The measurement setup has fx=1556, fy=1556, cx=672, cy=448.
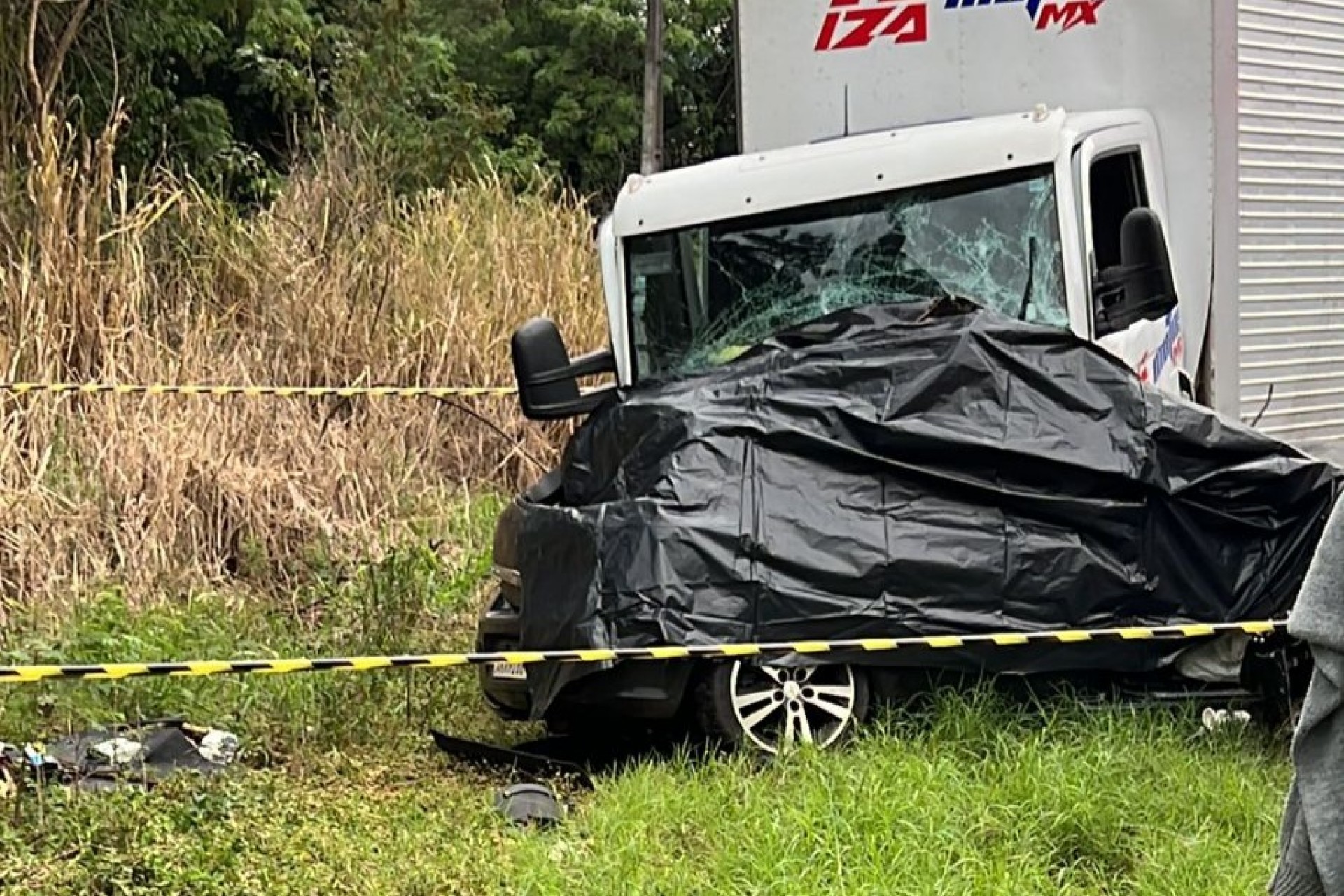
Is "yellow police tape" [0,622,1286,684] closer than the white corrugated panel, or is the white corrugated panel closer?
"yellow police tape" [0,622,1286,684]

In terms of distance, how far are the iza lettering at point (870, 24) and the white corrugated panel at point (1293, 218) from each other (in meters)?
1.28

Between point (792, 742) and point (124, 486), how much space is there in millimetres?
4018

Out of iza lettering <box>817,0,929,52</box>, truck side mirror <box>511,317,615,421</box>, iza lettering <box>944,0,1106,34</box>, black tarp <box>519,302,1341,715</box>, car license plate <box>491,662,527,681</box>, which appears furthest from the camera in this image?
iza lettering <box>817,0,929,52</box>

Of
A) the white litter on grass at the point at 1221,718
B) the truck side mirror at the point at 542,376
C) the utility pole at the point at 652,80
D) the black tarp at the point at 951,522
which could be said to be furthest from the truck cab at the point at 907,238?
the utility pole at the point at 652,80

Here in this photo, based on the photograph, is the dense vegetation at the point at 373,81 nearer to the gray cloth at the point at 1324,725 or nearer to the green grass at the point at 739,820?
the green grass at the point at 739,820

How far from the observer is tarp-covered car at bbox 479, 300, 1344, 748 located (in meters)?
4.71

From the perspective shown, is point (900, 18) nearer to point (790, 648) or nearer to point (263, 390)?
point (790, 648)

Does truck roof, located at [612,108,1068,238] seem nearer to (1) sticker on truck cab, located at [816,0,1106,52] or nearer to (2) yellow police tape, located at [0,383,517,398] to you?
(1) sticker on truck cab, located at [816,0,1106,52]

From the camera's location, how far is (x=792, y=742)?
15.7 ft

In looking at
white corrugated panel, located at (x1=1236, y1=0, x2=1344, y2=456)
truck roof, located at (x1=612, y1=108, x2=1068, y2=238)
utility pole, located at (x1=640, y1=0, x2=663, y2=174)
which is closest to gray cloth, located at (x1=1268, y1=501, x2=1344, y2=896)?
truck roof, located at (x1=612, y1=108, x2=1068, y2=238)

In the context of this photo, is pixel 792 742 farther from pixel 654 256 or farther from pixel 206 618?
pixel 206 618

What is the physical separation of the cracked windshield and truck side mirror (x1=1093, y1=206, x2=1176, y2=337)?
17cm

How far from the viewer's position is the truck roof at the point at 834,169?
18.1 feet

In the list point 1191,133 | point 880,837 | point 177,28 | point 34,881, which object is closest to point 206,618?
point 34,881
